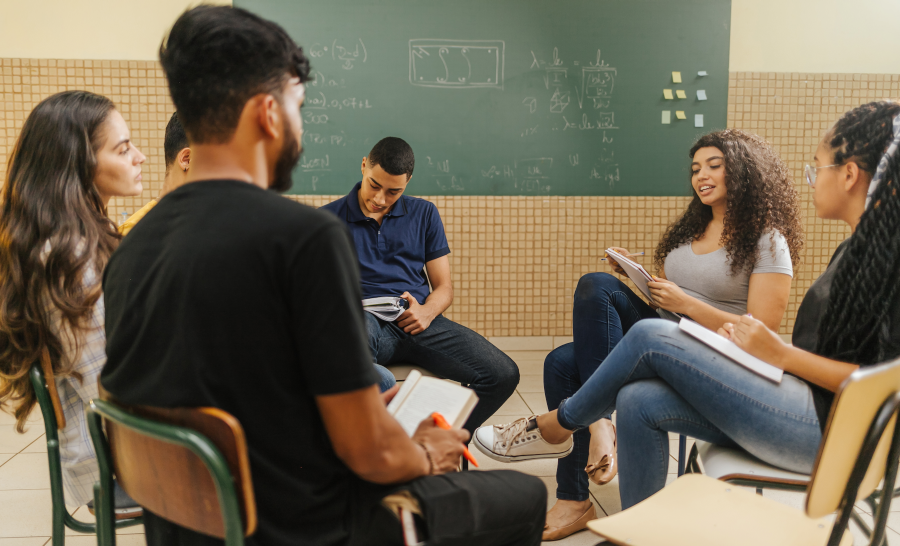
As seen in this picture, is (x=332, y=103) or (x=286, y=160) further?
(x=332, y=103)

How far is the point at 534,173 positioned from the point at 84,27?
2.75m

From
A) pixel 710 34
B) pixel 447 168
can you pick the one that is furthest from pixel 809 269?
pixel 447 168

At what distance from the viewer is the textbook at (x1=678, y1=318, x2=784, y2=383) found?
1.27 meters

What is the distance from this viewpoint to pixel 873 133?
1.33 meters

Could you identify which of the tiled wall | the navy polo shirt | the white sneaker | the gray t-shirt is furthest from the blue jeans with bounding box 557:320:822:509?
the tiled wall

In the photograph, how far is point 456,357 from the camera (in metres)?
2.11

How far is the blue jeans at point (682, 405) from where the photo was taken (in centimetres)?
121

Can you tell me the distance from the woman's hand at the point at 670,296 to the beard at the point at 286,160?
4.54 ft

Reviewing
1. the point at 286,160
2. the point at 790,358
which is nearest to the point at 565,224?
the point at 790,358

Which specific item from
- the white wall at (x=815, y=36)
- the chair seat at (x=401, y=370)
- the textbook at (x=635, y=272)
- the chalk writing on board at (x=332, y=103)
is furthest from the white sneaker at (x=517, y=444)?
the white wall at (x=815, y=36)

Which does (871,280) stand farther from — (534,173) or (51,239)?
(534,173)

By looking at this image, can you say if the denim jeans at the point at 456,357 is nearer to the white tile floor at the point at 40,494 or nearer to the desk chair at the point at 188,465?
the white tile floor at the point at 40,494

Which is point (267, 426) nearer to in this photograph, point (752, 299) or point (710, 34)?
point (752, 299)

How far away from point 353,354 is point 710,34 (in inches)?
148
